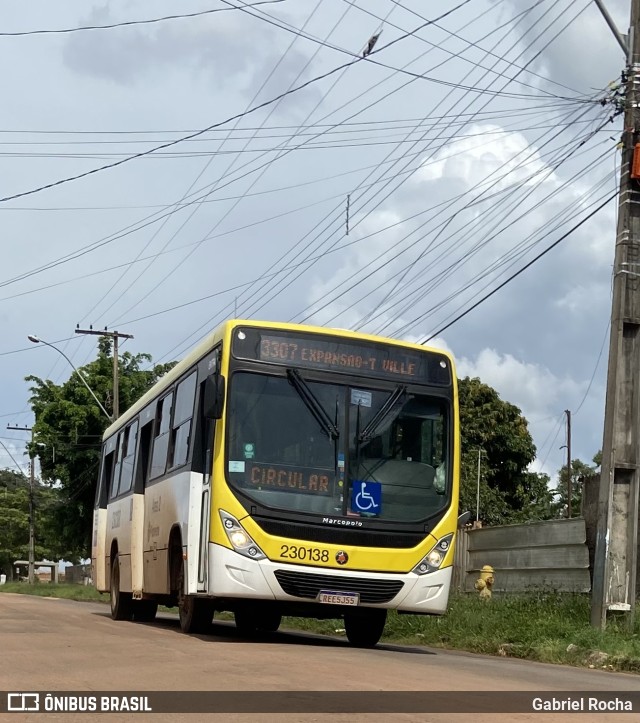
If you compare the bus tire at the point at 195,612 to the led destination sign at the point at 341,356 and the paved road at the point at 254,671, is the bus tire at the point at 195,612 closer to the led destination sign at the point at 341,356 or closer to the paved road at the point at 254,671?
the paved road at the point at 254,671

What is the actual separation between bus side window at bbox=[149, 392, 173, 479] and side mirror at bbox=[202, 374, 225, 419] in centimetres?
350

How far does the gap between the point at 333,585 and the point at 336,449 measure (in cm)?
139

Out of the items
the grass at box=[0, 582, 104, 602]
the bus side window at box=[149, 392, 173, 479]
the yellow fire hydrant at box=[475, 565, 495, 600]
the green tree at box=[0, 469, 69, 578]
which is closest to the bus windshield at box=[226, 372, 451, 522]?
the bus side window at box=[149, 392, 173, 479]

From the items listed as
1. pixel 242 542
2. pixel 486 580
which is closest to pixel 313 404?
pixel 242 542

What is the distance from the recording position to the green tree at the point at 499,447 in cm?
5188

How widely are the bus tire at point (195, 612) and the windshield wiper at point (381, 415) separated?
2.62m

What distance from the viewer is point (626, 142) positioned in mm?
15102

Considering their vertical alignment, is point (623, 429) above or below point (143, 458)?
above

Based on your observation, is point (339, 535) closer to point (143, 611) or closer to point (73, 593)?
point (143, 611)

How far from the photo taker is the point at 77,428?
5153 cm

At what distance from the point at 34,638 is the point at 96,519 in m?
10.6

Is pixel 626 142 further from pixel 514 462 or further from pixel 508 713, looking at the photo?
pixel 514 462

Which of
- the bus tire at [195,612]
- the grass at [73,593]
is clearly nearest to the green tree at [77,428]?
A: the grass at [73,593]

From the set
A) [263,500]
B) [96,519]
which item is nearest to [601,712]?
[263,500]
